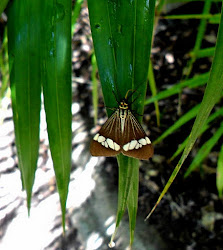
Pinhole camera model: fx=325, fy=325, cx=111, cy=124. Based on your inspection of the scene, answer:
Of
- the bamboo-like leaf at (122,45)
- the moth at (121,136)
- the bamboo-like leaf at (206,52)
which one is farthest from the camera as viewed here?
the bamboo-like leaf at (206,52)

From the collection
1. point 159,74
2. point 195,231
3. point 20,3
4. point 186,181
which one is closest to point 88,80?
point 159,74

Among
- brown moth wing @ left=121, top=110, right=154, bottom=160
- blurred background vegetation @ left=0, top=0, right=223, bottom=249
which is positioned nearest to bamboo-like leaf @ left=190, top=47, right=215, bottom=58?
blurred background vegetation @ left=0, top=0, right=223, bottom=249

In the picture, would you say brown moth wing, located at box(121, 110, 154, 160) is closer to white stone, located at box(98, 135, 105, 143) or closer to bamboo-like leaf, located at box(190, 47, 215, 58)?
white stone, located at box(98, 135, 105, 143)

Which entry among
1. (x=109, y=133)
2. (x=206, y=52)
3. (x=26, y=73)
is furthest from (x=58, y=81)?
(x=206, y=52)

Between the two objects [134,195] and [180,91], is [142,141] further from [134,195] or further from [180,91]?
[180,91]

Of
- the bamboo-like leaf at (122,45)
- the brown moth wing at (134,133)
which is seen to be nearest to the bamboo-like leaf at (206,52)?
the brown moth wing at (134,133)

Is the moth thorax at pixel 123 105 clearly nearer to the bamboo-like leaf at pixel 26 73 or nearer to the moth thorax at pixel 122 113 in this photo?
the moth thorax at pixel 122 113
